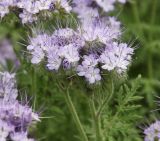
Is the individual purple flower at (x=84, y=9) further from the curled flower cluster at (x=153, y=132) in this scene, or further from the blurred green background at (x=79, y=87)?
the curled flower cluster at (x=153, y=132)

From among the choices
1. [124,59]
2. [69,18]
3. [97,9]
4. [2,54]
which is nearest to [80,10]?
[97,9]

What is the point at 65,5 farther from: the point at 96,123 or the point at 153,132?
the point at 153,132

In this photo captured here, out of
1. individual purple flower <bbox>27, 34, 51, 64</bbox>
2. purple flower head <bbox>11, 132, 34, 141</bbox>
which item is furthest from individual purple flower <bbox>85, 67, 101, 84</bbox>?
purple flower head <bbox>11, 132, 34, 141</bbox>

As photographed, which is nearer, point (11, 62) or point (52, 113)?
point (52, 113)

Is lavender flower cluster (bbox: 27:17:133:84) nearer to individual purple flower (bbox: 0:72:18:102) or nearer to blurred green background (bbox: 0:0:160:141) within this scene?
blurred green background (bbox: 0:0:160:141)

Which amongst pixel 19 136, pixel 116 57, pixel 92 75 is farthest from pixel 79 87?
pixel 19 136

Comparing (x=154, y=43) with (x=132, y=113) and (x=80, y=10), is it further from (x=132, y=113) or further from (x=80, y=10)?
(x=132, y=113)
